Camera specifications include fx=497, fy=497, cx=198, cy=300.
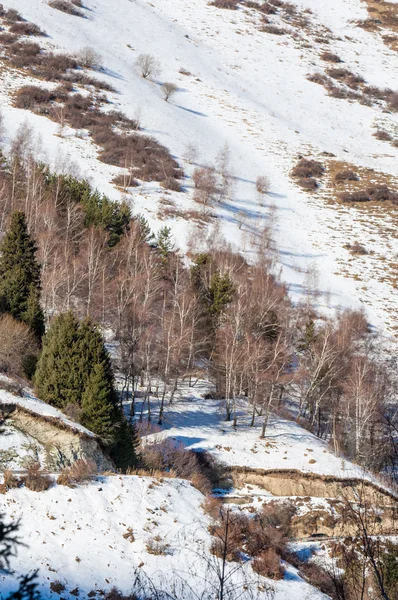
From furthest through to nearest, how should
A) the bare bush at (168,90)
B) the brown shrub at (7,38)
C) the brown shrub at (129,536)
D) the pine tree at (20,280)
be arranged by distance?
1. the bare bush at (168,90)
2. the brown shrub at (7,38)
3. the pine tree at (20,280)
4. the brown shrub at (129,536)

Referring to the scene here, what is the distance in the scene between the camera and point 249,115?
87.0m

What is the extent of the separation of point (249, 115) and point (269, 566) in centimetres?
8405

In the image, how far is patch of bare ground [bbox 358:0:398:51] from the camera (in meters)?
127

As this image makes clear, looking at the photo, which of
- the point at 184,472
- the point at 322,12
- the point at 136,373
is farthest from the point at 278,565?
the point at 322,12

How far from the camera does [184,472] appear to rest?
891 inches

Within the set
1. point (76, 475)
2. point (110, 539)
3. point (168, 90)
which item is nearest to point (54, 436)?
point (76, 475)

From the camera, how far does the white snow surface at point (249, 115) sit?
55.7 metres

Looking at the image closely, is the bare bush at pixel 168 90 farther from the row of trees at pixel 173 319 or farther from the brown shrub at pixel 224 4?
the brown shrub at pixel 224 4

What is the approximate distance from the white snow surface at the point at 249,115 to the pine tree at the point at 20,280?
71.1ft

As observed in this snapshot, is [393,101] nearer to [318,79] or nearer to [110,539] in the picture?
[318,79]

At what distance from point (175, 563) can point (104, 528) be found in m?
A: 2.03

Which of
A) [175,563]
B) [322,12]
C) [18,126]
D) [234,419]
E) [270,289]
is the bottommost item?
[234,419]

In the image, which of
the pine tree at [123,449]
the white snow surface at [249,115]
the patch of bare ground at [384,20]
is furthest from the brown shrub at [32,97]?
the patch of bare ground at [384,20]

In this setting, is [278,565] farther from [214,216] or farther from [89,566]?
[214,216]
